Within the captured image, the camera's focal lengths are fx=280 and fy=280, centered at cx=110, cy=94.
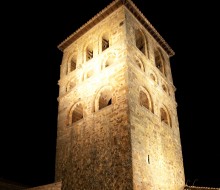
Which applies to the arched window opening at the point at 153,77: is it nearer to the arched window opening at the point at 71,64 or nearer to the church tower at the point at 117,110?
the church tower at the point at 117,110

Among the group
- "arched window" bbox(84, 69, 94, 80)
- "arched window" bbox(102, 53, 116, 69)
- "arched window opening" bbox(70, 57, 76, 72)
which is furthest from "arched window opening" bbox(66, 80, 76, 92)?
"arched window" bbox(102, 53, 116, 69)

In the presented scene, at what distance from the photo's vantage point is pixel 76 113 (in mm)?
14328

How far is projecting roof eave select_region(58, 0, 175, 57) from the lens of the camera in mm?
15367

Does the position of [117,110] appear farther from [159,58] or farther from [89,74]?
[159,58]

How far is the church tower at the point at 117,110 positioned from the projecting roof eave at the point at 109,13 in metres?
0.05

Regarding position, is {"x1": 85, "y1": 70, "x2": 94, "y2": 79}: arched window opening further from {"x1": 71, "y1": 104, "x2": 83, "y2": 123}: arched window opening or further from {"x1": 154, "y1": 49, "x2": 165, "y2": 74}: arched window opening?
{"x1": 154, "y1": 49, "x2": 165, "y2": 74}: arched window opening

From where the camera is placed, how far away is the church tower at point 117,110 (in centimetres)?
1078

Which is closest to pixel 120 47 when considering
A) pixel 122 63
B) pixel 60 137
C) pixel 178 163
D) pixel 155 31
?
pixel 122 63

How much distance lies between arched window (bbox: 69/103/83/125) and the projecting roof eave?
16.0ft

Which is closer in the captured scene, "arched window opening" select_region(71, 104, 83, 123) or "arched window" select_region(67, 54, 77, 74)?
"arched window opening" select_region(71, 104, 83, 123)

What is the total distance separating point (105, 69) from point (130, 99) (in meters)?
2.61

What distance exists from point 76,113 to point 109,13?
233 inches

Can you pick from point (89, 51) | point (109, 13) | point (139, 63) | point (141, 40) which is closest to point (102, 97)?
point (139, 63)

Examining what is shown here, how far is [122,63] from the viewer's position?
12.7m
